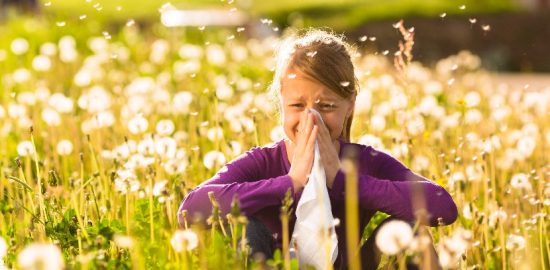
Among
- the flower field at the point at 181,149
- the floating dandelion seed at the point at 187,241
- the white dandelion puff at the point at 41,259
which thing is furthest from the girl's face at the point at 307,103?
the white dandelion puff at the point at 41,259

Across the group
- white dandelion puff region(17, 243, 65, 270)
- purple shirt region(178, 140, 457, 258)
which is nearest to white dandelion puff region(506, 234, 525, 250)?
purple shirt region(178, 140, 457, 258)

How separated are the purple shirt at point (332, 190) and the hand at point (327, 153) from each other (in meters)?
0.02

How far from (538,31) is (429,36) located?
1428 mm

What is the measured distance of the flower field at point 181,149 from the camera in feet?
9.18

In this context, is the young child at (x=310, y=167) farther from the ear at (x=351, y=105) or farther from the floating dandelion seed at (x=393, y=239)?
the floating dandelion seed at (x=393, y=239)

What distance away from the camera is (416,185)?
9.59 ft

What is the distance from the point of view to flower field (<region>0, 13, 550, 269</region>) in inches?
110

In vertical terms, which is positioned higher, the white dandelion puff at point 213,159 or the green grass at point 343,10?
the green grass at point 343,10

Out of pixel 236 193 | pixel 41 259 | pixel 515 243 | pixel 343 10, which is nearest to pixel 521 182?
pixel 515 243

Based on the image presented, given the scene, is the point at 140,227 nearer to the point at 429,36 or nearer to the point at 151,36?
the point at 151,36

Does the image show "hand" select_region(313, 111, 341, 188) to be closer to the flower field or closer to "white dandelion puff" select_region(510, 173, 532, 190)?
the flower field

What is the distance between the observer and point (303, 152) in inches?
112

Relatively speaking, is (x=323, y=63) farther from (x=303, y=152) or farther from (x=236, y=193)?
(x=236, y=193)

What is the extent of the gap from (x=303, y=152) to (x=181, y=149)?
3.80 ft
